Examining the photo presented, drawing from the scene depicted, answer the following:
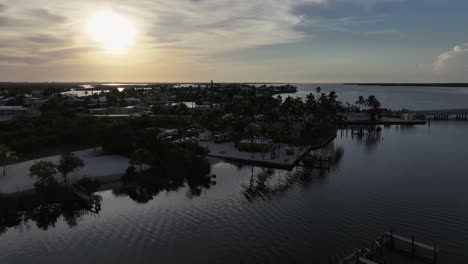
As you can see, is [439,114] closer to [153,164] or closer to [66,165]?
[153,164]

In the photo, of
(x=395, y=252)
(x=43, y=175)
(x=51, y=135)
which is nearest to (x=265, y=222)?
(x=395, y=252)

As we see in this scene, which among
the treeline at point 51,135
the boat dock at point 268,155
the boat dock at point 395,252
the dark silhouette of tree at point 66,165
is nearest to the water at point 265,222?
the boat dock at point 395,252

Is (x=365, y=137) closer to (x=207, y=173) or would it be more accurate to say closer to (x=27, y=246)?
(x=207, y=173)

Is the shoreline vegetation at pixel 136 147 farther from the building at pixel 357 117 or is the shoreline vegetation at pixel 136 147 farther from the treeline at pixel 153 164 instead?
the building at pixel 357 117

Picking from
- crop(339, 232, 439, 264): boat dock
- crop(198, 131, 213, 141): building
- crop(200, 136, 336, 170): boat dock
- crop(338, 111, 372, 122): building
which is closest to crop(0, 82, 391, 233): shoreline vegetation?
crop(198, 131, 213, 141): building

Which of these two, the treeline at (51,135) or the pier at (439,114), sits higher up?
the pier at (439,114)

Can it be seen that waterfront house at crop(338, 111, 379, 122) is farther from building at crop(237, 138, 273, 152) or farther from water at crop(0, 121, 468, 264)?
water at crop(0, 121, 468, 264)
